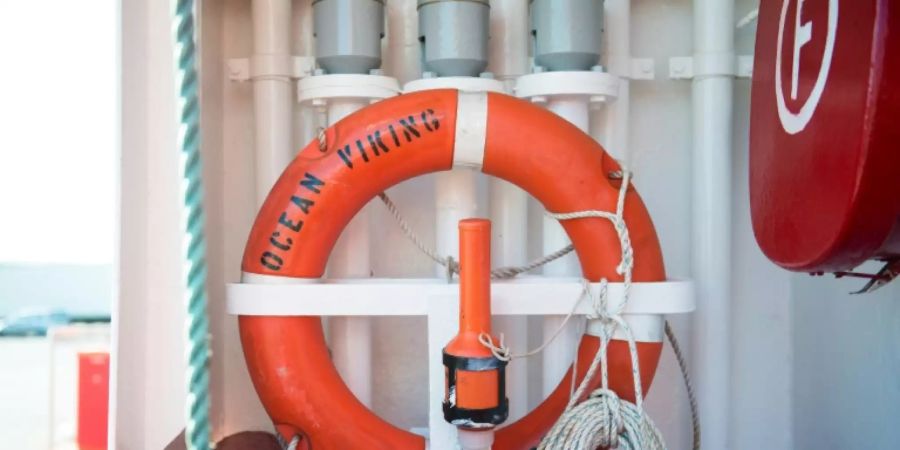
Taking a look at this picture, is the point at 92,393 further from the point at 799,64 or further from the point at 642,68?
the point at 799,64

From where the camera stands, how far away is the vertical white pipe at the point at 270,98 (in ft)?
4.27

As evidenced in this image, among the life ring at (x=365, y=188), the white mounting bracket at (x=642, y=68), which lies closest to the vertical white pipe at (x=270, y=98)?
the life ring at (x=365, y=188)

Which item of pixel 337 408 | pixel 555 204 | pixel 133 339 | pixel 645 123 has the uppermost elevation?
pixel 645 123

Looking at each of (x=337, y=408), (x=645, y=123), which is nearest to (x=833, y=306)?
(x=645, y=123)

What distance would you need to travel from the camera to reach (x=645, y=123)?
1.42 metres

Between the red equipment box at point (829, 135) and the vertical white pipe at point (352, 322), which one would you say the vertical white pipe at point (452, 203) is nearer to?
the vertical white pipe at point (352, 322)

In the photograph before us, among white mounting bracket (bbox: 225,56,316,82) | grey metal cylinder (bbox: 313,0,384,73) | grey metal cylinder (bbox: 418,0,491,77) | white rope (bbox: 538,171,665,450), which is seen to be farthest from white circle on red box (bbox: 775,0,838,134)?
white mounting bracket (bbox: 225,56,316,82)

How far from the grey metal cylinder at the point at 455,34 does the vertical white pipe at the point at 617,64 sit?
0.26 m

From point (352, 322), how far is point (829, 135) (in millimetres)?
847

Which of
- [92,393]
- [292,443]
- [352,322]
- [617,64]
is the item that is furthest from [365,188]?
[92,393]

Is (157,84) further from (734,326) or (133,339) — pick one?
(734,326)

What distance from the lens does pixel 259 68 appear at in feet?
4.29

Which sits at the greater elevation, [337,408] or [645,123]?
[645,123]

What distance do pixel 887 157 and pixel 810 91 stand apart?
15 cm
